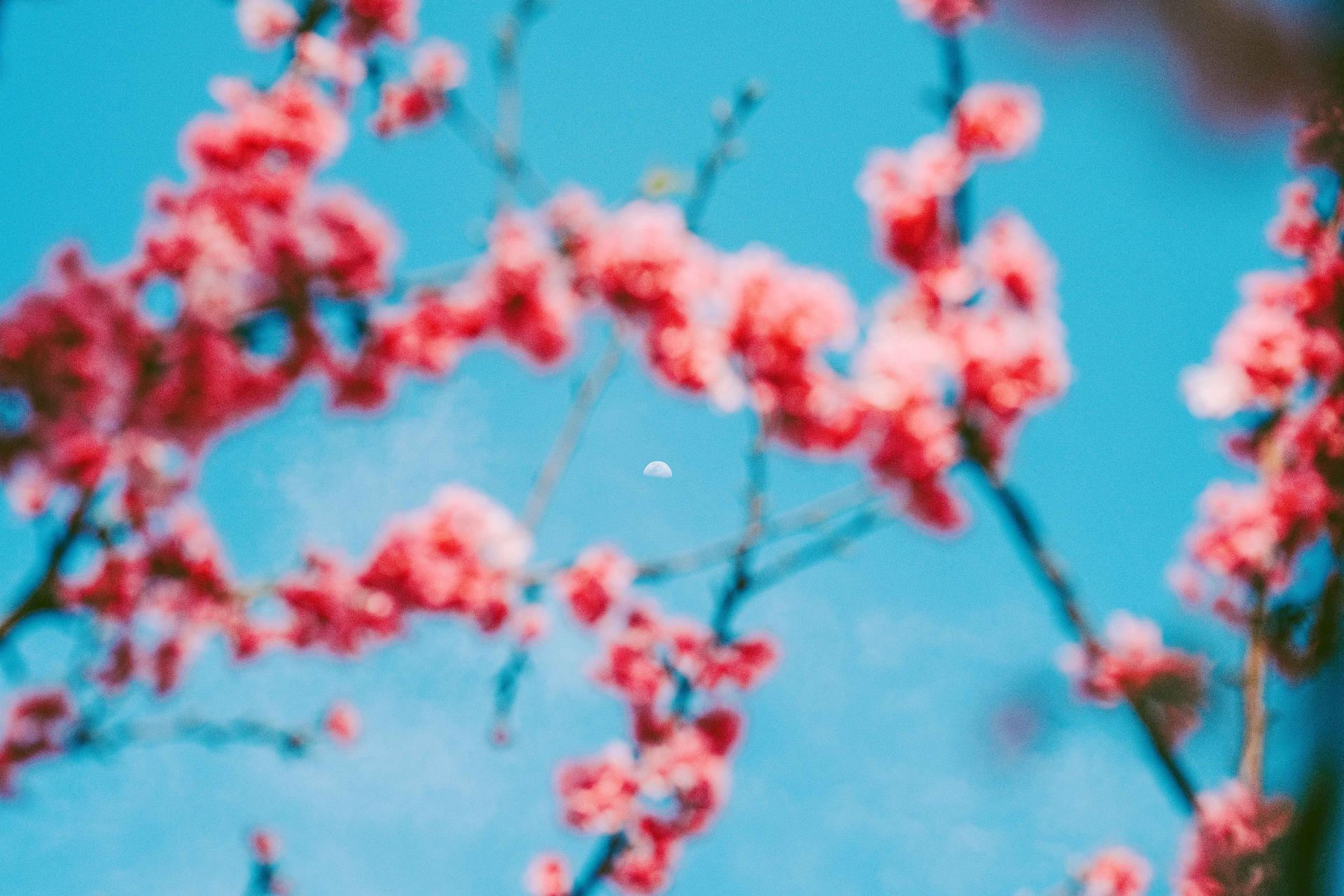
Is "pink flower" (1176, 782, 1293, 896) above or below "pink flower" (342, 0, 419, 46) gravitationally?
below

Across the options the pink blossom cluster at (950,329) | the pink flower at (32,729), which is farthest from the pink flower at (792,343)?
the pink flower at (32,729)

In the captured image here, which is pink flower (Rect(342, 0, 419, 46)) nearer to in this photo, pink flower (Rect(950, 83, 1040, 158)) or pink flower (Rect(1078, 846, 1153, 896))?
pink flower (Rect(950, 83, 1040, 158))

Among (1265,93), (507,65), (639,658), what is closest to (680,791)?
(639,658)

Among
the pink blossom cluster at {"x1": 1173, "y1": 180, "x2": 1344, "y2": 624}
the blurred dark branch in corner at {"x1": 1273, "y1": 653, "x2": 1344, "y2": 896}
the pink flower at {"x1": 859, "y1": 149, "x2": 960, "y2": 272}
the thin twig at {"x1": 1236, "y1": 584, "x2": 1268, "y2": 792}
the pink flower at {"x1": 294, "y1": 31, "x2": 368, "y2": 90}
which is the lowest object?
the blurred dark branch in corner at {"x1": 1273, "y1": 653, "x2": 1344, "y2": 896}

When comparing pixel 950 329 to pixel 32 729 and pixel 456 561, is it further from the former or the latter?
pixel 32 729

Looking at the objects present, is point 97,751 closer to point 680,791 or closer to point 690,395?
point 680,791

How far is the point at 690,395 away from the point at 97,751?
4242 mm

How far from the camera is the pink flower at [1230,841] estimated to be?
2672 mm

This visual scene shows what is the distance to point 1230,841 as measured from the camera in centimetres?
312

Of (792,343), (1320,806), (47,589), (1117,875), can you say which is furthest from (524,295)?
(1117,875)

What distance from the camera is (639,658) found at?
5.55 meters

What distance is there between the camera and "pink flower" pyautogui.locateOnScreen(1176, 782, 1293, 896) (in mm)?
2672

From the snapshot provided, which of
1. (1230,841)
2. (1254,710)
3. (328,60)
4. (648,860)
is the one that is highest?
(328,60)

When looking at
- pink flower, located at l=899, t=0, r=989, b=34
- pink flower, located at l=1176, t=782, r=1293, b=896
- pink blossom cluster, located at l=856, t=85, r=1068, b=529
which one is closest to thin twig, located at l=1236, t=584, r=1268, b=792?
pink flower, located at l=1176, t=782, r=1293, b=896
